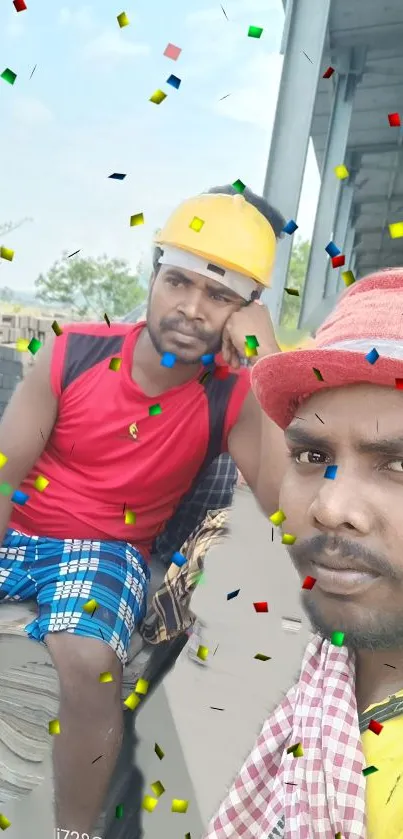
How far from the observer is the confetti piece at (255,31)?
0.51 m

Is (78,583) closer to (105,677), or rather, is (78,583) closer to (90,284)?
(105,677)

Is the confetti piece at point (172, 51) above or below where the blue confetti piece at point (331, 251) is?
above

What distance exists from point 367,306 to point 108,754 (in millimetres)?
387

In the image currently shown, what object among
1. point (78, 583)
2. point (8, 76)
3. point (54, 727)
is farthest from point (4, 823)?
point (8, 76)

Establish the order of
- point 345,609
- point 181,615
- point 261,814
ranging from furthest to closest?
point 181,615
point 261,814
point 345,609

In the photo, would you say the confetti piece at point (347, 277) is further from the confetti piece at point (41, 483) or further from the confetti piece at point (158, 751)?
the confetti piece at point (158, 751)

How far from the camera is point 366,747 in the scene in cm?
39

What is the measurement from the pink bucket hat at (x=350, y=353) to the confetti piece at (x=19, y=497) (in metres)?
0.25

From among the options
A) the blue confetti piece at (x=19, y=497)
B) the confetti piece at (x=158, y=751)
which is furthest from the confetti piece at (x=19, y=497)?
the confetti piece at (x=158, y=751)

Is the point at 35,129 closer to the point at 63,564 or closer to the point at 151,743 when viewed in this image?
the point at 63,564

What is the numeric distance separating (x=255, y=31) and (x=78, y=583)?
41cm

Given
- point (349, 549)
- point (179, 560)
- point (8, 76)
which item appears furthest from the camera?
point (179, 560)

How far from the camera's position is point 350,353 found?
36cm

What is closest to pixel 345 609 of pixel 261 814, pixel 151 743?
pixel 261 814
